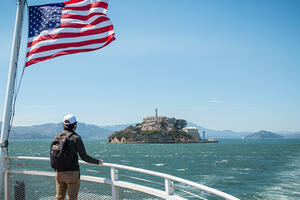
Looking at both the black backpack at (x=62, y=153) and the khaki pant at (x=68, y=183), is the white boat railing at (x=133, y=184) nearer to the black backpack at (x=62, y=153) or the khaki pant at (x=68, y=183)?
the khaki pant at (x=68, y=183)

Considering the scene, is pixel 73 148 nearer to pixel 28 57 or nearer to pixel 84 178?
pixel 84 178

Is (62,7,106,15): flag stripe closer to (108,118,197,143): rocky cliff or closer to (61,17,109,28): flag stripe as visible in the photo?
(61,17,109,28): flag stripe

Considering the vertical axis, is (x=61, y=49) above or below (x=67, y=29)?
below

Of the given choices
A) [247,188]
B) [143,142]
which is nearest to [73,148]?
[247,188]

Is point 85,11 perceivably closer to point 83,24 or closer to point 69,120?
point 83,24

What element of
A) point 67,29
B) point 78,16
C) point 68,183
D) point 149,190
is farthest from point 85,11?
point 149,190

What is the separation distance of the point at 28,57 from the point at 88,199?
2935mm

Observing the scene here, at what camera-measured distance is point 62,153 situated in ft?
12.8

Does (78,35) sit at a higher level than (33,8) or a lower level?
lower

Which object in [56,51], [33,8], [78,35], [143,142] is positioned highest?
[33,8]

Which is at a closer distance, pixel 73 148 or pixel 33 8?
pixel 73 148

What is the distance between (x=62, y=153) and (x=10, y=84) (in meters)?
1.97

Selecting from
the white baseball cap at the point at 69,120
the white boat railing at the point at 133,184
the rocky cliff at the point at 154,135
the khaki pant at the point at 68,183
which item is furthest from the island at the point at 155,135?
the white baseball cap at the point at 69,120

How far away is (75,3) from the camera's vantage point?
20.0ft
